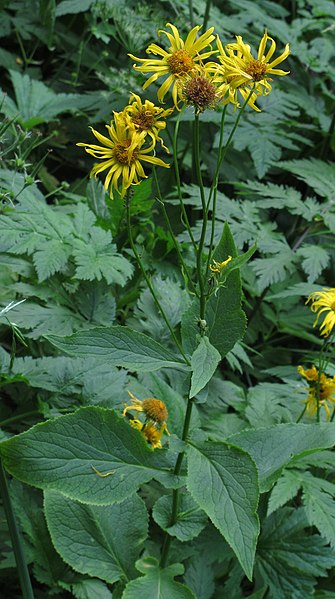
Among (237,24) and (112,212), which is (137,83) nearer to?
(237,24)

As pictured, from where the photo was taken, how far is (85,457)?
140 centimetres

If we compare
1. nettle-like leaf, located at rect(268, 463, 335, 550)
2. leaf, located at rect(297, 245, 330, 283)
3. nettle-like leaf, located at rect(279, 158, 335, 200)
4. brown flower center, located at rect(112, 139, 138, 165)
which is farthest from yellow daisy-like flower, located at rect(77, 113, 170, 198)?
nettle-like leaf, located at rect(279, 158, 335, 200)

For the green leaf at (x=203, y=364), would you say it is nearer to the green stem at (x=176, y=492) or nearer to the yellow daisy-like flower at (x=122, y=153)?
the green stem at (x=176, y=492)

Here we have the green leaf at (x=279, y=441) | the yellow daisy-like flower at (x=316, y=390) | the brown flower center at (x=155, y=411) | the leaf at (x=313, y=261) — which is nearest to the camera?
the green leaf at (x=279, y=441)

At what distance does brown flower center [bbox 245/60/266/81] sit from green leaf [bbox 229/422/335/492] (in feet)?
2.32

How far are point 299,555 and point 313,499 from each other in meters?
0.17

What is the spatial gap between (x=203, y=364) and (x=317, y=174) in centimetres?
170

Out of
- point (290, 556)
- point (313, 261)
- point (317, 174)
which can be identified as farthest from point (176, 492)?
point (317, 174)

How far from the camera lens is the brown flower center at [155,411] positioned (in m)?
1.63

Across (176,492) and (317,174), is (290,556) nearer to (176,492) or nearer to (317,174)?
(176,492)

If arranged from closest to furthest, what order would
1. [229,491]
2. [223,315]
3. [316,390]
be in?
1. [229,491]
2. [223,315]
3. [316,390]

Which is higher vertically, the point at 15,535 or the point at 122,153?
the point at 122,153

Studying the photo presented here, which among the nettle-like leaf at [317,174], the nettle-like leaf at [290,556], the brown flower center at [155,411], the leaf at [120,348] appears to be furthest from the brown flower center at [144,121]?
the nettle-like leaf at [317,174]

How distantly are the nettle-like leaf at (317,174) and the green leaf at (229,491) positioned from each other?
4.96 feet
